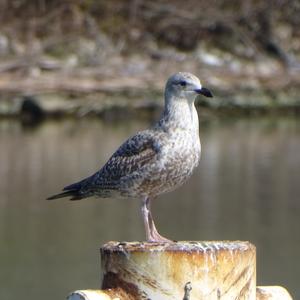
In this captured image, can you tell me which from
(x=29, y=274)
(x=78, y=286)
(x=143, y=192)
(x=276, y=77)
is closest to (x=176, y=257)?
(x=143, y=192)

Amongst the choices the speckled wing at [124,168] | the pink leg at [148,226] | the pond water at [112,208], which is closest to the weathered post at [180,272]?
the pink leg at [148,226]

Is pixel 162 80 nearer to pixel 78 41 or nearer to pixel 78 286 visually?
pixel 78 41

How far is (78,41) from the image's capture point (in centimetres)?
2514

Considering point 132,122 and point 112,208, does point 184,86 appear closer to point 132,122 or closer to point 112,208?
point 112,208

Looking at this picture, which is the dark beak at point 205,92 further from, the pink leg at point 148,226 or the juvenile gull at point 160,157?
the pink leg at point 148,226

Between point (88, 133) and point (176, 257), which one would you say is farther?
point (88, 133)

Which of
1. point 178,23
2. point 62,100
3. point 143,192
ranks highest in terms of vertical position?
point 178,23

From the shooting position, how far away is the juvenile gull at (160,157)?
6.27 metres

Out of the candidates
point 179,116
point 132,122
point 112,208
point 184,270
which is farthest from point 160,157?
point 132,122

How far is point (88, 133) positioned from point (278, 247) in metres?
9.10

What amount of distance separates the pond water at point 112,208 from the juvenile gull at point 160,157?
379 cm

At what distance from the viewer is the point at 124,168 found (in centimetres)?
664

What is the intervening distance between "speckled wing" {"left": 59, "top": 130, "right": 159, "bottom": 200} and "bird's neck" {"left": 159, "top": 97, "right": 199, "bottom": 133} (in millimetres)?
103

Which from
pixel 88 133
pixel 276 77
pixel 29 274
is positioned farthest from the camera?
pixel 276 77
